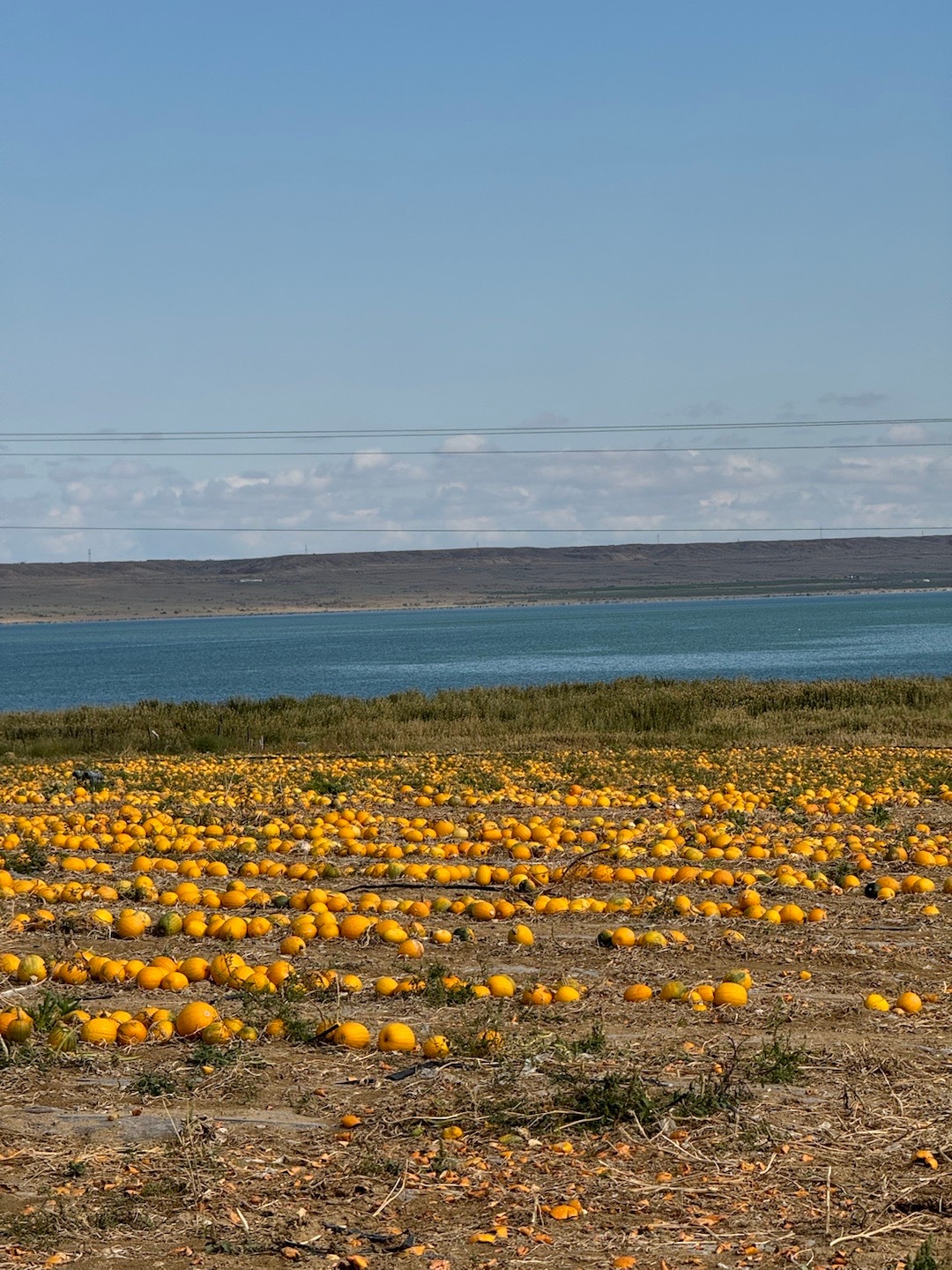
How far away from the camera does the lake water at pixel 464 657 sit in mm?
68812

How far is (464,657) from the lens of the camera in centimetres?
9850

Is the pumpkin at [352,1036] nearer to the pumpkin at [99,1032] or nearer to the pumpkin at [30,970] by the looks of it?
the pumpkin at [99,1032]

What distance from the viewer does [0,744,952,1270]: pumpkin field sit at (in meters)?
4.54

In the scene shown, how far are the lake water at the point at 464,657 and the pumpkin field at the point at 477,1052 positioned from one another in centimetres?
4830

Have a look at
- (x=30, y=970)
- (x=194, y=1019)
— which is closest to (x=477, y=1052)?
(x=194, y=1019)

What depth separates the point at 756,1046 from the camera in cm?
629

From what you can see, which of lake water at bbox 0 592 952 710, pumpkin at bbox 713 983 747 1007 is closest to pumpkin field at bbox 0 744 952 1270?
pumpkin at bbox 713 983 747 1007

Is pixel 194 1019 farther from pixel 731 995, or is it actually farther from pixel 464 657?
pixel 464 657

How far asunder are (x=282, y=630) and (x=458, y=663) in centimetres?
11023

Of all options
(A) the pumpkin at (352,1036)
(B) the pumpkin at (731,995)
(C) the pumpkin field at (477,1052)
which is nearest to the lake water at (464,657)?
(C) the pumpkin field at (477,1052)

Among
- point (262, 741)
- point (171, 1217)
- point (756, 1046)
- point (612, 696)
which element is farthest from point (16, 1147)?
point (612, 696)

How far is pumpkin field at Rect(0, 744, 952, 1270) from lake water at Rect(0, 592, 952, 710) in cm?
4830

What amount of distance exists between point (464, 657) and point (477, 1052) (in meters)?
92.3

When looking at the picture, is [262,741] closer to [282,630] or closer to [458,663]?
[458,663]
